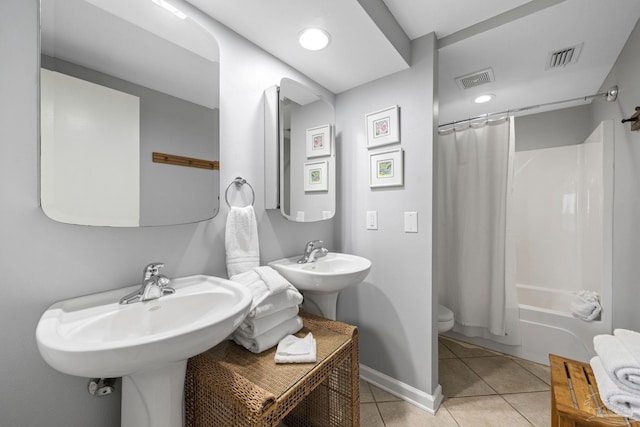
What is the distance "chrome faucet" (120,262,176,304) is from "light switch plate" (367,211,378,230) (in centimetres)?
131

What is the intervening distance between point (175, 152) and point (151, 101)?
21 cm

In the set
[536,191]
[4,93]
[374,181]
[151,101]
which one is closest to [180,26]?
[151,101]

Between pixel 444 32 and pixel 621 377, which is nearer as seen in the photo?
pixel 621 377

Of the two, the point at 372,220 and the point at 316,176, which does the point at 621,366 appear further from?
the point at 316,176

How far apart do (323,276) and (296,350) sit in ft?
1.21

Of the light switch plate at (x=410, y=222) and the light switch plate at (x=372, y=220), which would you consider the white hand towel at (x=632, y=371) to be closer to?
the light switch plate at (x=410, y=222)

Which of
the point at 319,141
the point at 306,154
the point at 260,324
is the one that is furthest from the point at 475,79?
the point at 260,324

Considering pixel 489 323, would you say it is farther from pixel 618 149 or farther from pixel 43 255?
pixel 43 255

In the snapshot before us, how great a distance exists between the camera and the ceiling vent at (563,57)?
163cm

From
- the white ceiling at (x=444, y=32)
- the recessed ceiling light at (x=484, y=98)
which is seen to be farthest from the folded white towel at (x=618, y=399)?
the recessed ceiling light at (x=484, y=98)

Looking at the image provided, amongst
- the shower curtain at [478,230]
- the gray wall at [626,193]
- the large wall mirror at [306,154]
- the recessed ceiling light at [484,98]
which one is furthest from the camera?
the recessed ceiling light at [484,98]

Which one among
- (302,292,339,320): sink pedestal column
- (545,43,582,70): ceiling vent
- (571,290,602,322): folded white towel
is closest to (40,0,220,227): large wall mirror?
(302,292,339,320): sink pedestal column

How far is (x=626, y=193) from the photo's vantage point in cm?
161

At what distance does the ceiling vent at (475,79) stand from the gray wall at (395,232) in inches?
22.4
